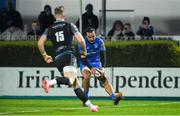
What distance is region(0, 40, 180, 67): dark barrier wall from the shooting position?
27.5 metres

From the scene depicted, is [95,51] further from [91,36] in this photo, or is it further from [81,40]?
[81,40]

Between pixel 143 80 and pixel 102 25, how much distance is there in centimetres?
272

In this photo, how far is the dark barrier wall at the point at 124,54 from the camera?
2747cm

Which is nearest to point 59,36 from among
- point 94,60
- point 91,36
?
point 91,36

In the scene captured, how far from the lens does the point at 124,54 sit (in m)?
27.6

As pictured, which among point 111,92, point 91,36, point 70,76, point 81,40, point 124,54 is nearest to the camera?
point 81,40

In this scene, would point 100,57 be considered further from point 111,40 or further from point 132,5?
point 132,5

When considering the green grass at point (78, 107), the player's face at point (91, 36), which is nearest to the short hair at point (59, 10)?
the green grass at point (78, 107)

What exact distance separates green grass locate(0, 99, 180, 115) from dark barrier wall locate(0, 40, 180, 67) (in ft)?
5.92

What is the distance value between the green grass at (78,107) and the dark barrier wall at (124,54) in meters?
1.81

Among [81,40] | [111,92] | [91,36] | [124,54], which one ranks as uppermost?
[81,40]

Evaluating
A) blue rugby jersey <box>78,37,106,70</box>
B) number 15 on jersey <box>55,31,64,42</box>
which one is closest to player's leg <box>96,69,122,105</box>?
blue rugby jersey <box>78,37,106,70</box>

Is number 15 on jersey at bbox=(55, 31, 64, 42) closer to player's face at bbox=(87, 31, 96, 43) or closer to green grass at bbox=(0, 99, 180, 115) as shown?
green grass at bbox=(0, 99, 180, 115)

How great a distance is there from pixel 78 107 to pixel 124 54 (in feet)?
16.2
